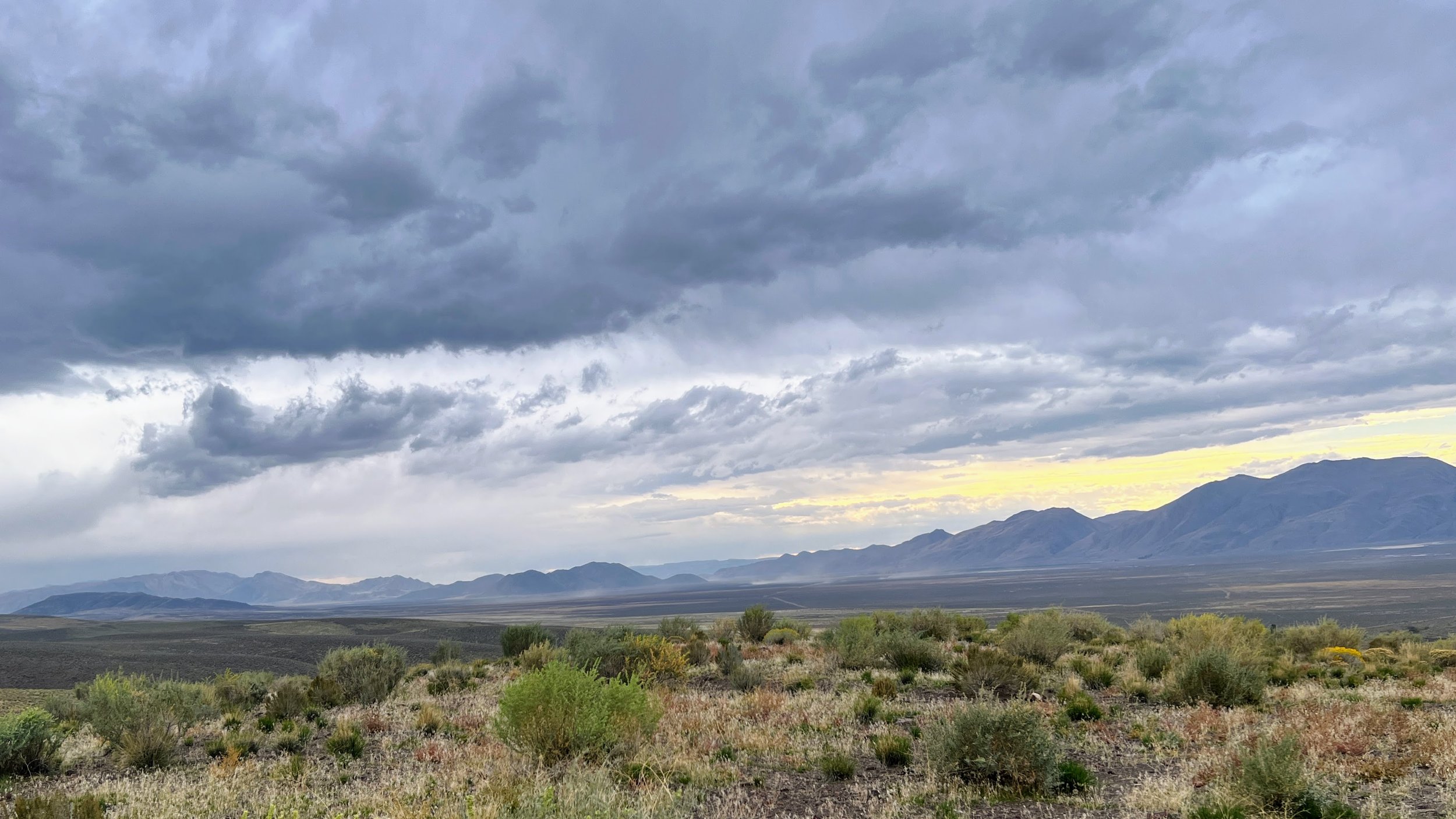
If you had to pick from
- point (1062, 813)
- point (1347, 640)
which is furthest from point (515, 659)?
point (1347, 640)

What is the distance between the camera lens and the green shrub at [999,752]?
10164 millimetres

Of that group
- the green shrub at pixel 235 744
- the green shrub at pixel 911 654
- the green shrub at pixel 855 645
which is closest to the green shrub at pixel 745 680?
the green shrub at pixel 855 645

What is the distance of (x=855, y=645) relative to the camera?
23.0 meters

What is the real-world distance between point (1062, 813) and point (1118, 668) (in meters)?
14.0

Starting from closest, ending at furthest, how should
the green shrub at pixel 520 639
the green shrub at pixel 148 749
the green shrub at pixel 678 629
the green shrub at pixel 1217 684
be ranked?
1. the green shrub at pixel 148 749
2. the green shrub at pixel 1217 684
3. the green shrub at pixel 520 639
4. the green shrub at pixel 678 629

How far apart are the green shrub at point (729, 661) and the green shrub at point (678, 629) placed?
732cm

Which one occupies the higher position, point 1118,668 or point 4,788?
point 4,788

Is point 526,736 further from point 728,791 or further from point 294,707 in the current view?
point 294,707

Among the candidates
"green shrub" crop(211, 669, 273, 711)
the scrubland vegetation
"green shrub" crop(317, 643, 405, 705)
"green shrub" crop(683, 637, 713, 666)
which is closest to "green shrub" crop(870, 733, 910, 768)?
the scrubland vegetation

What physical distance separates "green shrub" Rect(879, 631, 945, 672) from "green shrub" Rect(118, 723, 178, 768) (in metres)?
16.1

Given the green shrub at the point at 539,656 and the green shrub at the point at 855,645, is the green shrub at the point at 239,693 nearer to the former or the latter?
the green shrub at the point at 539,656

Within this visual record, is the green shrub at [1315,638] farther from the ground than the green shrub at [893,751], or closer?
closer

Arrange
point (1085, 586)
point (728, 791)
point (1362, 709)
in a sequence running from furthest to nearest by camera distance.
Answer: point (1085, 586) → point (1362, 709) → point (728, 791)

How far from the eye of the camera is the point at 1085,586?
528ft
